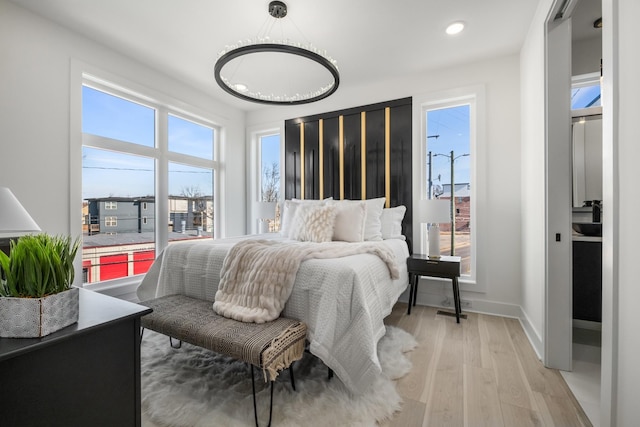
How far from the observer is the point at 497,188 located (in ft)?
10.1

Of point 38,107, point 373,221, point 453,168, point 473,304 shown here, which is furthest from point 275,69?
point 473,304

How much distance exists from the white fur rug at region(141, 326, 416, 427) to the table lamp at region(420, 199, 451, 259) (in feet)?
4.09

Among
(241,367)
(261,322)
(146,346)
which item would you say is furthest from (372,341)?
(146,346)

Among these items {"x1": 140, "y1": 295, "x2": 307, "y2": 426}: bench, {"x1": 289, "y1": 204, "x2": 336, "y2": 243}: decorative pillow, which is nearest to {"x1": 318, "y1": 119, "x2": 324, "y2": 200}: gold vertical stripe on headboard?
{"x1": 289, "y1": 204, "x2": 336, "y2": 243}: decorative pillow

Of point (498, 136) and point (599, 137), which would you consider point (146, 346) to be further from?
point (599, 137)

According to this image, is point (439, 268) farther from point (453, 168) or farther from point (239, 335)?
point (239, 335)

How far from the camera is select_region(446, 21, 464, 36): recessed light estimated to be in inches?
101

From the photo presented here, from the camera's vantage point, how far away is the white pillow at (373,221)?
318cm

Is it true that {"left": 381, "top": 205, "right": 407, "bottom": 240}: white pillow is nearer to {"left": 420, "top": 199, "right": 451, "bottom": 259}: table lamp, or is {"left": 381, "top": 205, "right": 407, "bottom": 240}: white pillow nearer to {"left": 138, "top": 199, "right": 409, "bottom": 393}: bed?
{"left": 420, "top": 199, "right": 451, "bottom": 259}: table lamp

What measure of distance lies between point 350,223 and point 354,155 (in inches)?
47.5

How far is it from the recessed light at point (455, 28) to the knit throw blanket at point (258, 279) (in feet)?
7.17

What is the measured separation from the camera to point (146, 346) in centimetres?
228

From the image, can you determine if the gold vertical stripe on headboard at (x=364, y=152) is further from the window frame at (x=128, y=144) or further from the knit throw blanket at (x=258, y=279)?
the window frame at (x=128, y=144)

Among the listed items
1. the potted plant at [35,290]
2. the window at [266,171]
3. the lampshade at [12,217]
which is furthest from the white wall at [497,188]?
the lampshade at [12,217]
